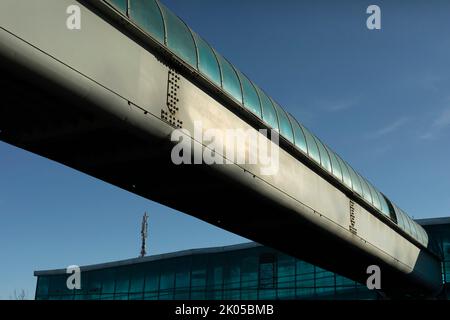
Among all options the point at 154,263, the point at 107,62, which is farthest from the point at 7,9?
the point at 154,263

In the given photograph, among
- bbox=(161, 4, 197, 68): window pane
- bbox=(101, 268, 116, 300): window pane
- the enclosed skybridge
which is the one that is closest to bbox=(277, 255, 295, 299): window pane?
bbox=(101, 268, 116, 300): window pane

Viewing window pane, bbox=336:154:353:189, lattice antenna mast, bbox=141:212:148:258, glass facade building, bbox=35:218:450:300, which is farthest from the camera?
lattice antenna mast, bbox=141:212:148:258

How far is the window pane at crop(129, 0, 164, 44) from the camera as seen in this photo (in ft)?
39.0

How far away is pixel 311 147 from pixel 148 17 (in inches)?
375

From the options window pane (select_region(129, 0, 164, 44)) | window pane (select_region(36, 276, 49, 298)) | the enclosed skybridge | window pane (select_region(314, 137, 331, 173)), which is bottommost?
window pane (select_region(36, 276, 49, 298))

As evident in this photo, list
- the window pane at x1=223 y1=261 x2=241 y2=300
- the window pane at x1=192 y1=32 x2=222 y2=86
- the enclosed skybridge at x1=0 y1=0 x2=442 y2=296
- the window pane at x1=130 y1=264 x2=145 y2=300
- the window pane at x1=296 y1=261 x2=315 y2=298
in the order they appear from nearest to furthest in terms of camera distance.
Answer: the enclosed skybridge at x1=0 y1=0 x2=442 y2=296 < the window pane at x1=192 y1=32 x2=222 y2=86 < the window pane at x1=296 y1=261 x2=315 y2=298 < the window pane at x1=223 y1=261 x2=241 y2=300 < the window pane at x1=130 y1=264 x2=145 y2=300

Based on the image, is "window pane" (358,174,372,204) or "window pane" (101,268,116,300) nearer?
"window pane" (358,174,372,204)

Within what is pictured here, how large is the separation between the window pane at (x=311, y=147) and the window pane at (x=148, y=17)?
872 cm

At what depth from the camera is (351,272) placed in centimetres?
2819

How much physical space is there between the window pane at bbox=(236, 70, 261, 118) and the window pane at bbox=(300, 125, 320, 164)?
3.90 m

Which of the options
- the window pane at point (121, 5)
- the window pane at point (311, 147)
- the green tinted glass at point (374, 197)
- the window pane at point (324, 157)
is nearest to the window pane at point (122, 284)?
the green tinted glass at point (374, 197)

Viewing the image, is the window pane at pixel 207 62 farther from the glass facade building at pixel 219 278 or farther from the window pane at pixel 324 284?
the window pane at pixel 324 284

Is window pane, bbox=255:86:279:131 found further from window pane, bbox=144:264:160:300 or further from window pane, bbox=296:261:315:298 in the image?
window pane, bbox=144:264:160:300

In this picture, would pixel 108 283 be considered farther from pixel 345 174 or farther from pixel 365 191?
pixel 345 174
